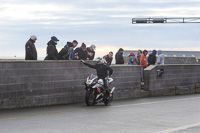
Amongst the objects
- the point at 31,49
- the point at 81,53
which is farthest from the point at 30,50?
the point at 81,53

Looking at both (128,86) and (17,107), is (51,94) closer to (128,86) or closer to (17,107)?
(17,107)

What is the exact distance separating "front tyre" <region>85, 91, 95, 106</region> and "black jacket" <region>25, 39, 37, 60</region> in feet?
7.59

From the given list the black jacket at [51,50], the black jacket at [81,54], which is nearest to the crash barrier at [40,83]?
the black jacket at [51,50]

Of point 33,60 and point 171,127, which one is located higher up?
point 33,60

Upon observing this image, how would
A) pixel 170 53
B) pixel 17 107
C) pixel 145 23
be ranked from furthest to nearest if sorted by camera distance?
1. pixel 170 53
2. pixel 145 23
3. pixel 17 107

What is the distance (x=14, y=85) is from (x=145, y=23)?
52483 millimetres

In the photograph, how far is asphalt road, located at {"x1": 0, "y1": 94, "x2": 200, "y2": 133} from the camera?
10094mm

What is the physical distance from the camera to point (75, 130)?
9930mm

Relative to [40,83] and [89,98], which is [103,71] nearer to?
[89,98]

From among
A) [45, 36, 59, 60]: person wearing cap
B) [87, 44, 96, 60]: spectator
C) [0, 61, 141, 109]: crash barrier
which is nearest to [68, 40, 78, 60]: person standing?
[0, 61, 141, 109]: crash barrier

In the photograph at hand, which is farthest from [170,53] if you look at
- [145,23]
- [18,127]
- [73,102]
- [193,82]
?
[18,127]

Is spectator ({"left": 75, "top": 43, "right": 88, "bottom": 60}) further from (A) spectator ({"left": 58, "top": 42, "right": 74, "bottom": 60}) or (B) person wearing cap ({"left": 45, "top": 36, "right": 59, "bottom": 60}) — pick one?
(B) person wearing cap ({"left": 45, "top": 36, "right": 59, "bottom": 60})

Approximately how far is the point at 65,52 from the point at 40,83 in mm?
2468

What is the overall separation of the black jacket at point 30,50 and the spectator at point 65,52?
1.91 m
